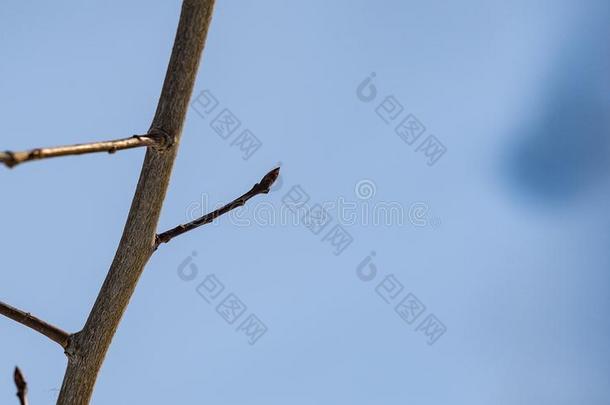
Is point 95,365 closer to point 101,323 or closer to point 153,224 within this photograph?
point 101,323

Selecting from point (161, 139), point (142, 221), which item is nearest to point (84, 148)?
point (161, 139)

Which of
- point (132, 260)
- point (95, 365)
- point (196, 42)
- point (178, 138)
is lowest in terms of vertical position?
point (95, 365)

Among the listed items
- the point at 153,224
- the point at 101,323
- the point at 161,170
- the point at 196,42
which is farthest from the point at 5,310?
the point at 196,42

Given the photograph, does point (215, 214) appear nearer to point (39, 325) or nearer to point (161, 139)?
point (161, 139)

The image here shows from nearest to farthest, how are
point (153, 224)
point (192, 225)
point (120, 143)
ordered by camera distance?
point (120, 143) → point (153, 224) → point (192, 225)

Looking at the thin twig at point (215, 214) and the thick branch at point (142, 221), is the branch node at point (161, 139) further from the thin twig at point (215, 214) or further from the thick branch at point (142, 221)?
the thin twig at point (215, 214)

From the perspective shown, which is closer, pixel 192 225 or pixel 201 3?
pixel 201 3

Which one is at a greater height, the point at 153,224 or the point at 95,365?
the point at 153,224
